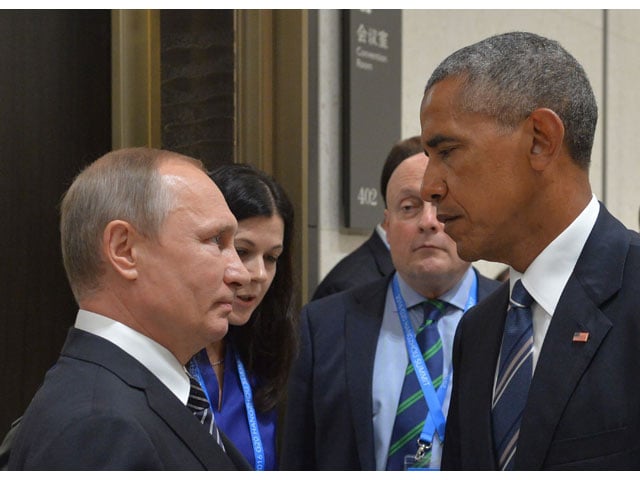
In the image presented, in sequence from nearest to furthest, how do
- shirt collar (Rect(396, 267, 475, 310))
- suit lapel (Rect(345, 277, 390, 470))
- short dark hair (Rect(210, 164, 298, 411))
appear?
suit lapel (Rect(345, 277, 390, 470)) < short dark hair (Rect(210, 164, 298, 411)) < shirt collar (Rect(396, 267, 475, 310))

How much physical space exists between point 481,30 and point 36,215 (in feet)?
8.29

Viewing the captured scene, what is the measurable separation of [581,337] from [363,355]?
1.08 metres

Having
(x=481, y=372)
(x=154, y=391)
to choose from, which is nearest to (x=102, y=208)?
(x=154, y=391)

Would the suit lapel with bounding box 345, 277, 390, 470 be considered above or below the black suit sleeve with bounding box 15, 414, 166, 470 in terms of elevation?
below

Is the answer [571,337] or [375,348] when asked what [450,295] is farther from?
[571,337]

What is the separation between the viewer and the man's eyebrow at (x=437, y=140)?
2028 mm

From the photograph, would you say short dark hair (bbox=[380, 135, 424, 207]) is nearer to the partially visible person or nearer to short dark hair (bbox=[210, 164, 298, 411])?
the partially visible person

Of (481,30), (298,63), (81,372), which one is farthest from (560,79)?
(481,30)

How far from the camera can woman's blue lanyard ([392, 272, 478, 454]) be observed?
269cm

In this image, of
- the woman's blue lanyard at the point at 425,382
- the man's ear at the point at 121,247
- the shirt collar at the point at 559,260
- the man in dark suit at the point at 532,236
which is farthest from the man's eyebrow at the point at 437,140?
the woman's blue lanyard at the point at 425,382

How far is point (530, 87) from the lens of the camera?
1.99 metres

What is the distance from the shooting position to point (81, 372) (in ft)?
5.88

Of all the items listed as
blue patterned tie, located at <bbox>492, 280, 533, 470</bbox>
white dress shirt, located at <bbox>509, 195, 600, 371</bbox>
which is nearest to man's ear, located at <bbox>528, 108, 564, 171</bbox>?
white dress shirt, located at <bbox>509, 195, 600, 371</bbox>

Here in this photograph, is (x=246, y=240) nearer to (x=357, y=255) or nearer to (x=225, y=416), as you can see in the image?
(x=225, y=416)
